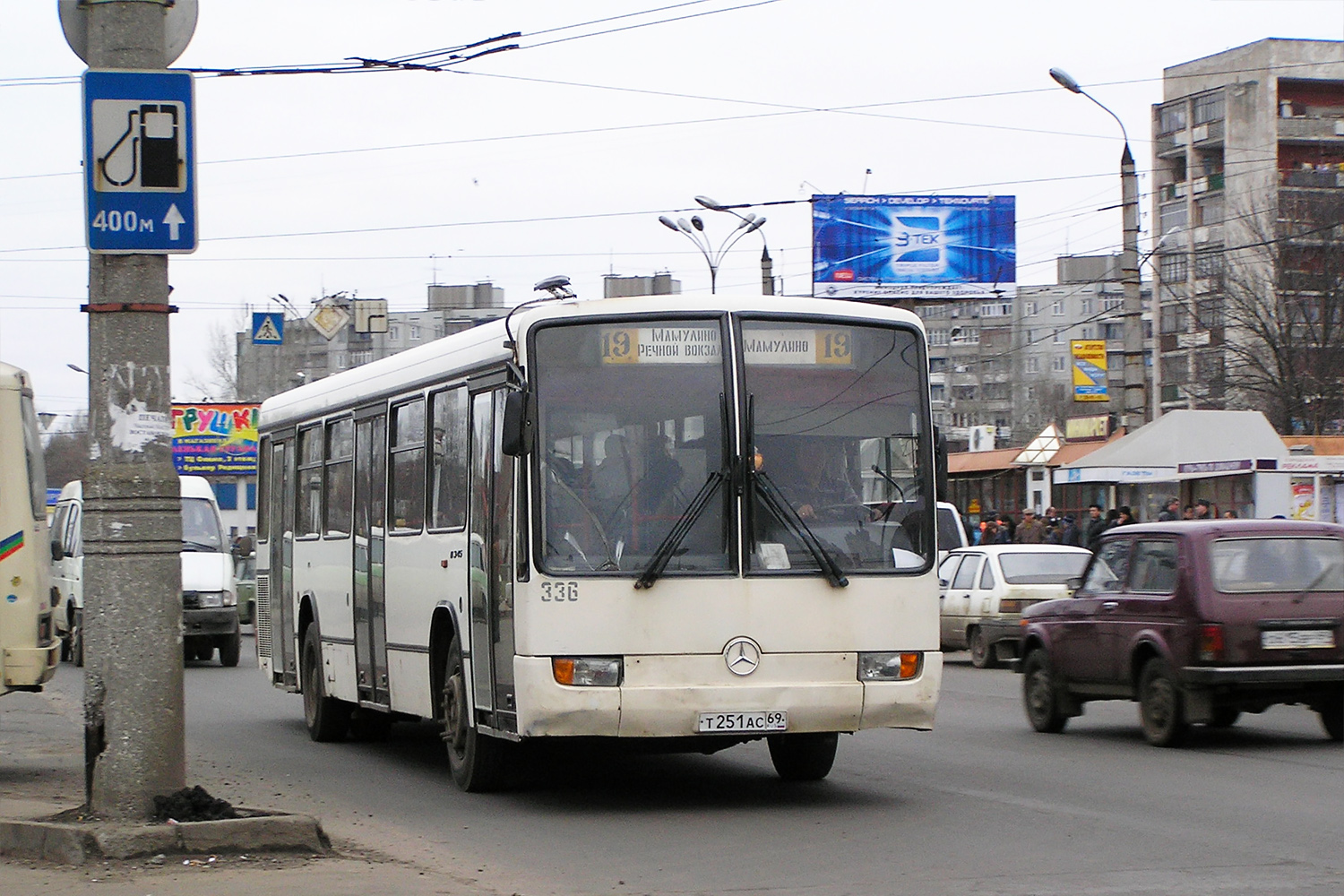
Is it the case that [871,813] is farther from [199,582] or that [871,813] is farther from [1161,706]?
[199,582]

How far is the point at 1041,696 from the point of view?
51.4ft

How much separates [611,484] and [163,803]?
294 cm

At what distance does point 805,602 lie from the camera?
410 inches

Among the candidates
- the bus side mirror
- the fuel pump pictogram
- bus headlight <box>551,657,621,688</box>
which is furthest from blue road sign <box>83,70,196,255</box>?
bus headlight <box>551,657,621,688</box>

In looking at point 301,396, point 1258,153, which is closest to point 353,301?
point 301,396

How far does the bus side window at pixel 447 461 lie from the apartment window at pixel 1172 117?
77.0 meters

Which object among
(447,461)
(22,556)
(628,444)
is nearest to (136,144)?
(628,444)

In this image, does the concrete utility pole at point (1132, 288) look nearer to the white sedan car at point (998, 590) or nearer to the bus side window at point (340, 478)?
the white sedan car at point (998, 590)

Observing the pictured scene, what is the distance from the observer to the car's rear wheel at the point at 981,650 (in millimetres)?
24656

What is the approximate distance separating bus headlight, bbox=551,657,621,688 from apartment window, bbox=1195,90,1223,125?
76.6m

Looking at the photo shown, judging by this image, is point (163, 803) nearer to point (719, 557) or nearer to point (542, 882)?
point (542, 882)

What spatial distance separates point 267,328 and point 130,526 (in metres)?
40.7

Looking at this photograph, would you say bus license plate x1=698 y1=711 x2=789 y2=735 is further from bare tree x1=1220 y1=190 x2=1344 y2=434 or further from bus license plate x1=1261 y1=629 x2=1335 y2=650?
bare tree x1=1220 y1=190 x2=1344 y2=434

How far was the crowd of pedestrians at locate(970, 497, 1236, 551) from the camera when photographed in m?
28.8
